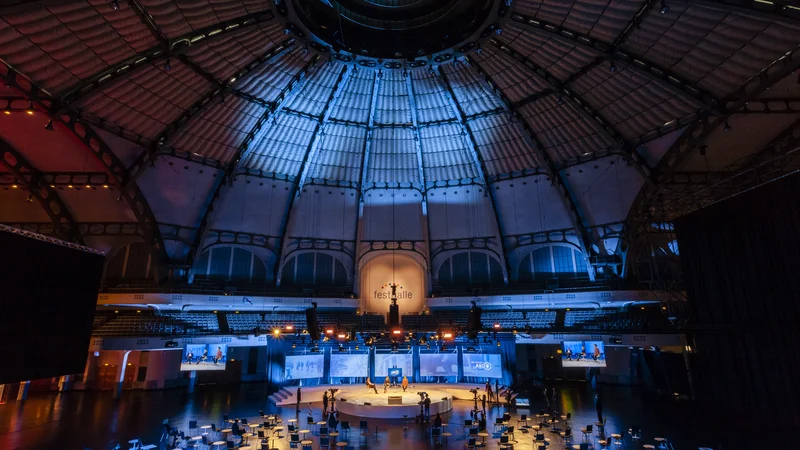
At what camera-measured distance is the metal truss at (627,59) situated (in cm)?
1959

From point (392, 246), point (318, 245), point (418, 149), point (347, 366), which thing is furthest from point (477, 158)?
point (347, 366)

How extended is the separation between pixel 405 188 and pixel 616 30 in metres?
19.1

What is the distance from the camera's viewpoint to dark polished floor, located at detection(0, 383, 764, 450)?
1766 cm

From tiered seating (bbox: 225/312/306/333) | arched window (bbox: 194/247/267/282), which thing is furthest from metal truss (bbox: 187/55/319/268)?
tiered seating (bbox: 225/312/306/333)

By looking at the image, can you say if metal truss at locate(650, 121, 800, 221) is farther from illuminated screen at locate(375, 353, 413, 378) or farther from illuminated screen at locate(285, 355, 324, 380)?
illuminated screen at locate(285, 355, 324, 380)

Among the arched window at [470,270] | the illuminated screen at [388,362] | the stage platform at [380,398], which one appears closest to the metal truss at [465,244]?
the arched window at [470,270]

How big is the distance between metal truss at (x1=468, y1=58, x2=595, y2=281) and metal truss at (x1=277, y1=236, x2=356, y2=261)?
17194 mm

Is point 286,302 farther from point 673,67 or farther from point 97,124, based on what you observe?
point 673,67

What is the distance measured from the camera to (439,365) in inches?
1305

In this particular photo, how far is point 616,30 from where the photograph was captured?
62.2 feet

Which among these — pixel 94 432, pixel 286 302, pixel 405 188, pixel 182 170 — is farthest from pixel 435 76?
pixel 94 432

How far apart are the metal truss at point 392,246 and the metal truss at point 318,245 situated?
94cm

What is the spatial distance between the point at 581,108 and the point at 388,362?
23.3 meters

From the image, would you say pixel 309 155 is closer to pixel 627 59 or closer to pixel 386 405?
pixel 386 405
